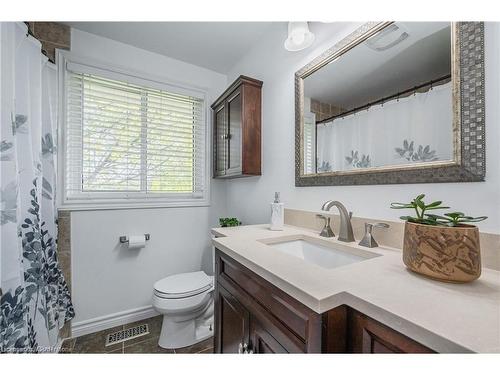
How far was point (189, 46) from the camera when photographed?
176 cm

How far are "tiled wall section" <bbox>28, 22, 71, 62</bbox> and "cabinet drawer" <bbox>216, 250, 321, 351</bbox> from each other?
1.90 metres

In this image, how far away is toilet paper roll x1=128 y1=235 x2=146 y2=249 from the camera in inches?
65.7

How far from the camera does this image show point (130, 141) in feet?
5.79

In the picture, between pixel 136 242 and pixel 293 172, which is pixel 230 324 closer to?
pixel 293 172

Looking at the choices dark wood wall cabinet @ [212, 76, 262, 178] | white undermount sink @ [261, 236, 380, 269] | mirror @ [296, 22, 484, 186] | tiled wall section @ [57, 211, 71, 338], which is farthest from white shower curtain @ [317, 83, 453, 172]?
tiled wall section @ [57, 211, 71, 338]

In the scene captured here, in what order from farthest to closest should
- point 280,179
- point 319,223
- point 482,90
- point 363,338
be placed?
point 280,179 < point 319,223 < point 482,90 < point 363,338

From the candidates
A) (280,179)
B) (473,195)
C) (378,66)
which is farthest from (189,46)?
(473,195)

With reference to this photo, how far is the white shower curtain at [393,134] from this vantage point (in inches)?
28.5

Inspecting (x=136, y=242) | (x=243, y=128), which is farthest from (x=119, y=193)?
(x=243, y=128)

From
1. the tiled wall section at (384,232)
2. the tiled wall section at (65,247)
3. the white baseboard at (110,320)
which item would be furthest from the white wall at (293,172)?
the tiled wall section at (65,247)

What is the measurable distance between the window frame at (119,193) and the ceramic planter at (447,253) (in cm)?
176

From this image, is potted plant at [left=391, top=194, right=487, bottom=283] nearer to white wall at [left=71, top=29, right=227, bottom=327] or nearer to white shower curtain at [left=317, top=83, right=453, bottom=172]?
white shower curtain at [left=317, top=83, right=453, bottom=172]
